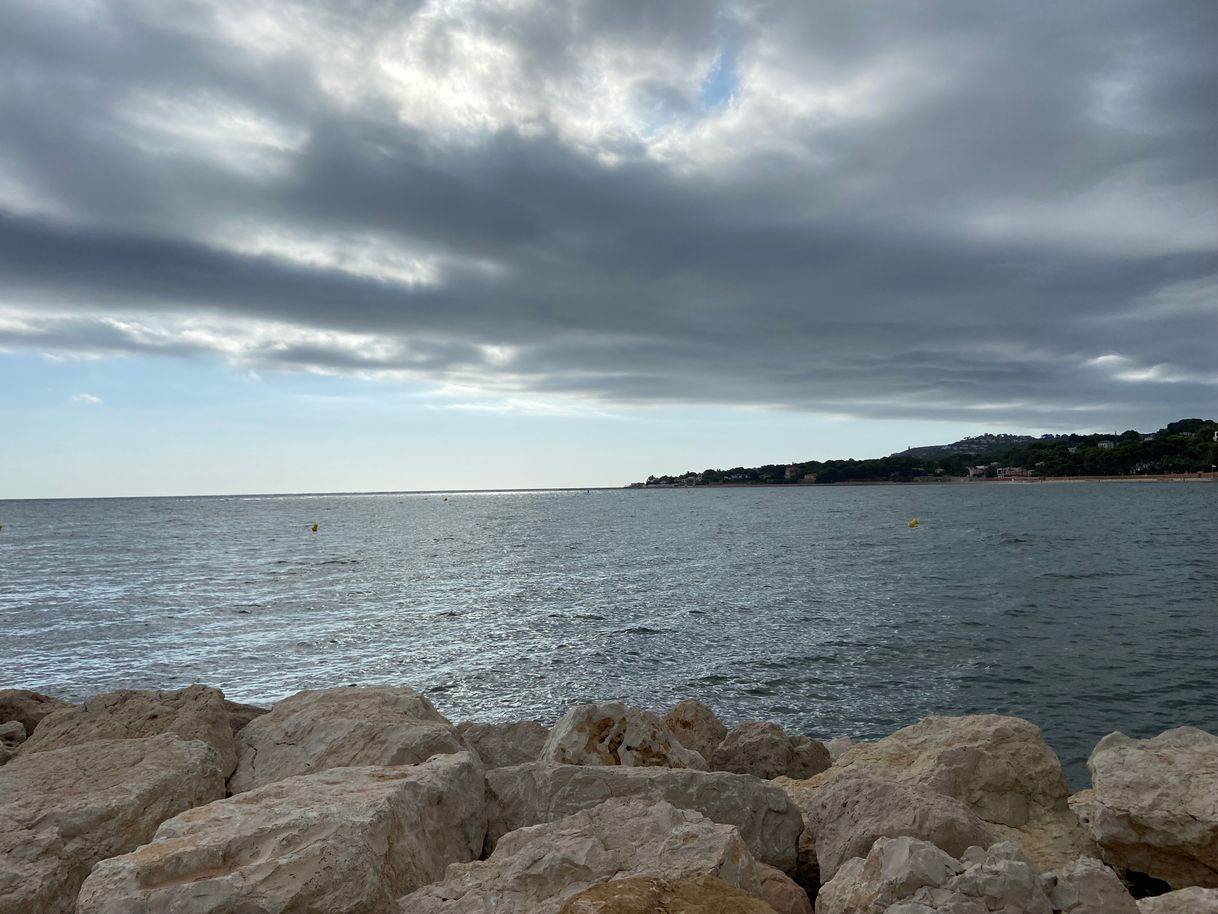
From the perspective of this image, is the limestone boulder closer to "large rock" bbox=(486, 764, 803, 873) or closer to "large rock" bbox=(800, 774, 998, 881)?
"large rock" bbox=(486, 764, 803, 873)

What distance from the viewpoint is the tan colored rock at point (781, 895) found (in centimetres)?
470

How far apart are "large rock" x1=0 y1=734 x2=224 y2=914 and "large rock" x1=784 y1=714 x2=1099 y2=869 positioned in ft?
17.1

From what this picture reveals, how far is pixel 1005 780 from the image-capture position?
7230mm

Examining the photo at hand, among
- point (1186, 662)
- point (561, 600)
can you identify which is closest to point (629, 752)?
point (1186, 662)

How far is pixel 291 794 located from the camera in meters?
5.25

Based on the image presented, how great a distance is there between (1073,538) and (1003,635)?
131ft

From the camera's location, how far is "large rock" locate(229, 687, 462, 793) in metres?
7.00

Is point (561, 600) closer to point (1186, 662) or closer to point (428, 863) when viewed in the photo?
point (1186, 662)

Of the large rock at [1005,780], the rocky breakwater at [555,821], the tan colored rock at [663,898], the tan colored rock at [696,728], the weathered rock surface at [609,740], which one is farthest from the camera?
the tan colored rock at [696,728]

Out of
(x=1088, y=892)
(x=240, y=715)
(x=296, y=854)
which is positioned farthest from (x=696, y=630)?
(x=296, y=854)

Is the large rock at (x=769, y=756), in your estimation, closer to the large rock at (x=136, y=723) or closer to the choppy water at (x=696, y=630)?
the choppy water at (x=696, y=630)

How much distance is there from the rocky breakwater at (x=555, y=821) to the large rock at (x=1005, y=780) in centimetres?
Result: 2

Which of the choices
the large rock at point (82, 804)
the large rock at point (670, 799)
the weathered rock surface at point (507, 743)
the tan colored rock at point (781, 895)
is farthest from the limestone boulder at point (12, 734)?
the tan colored rock at point (781, 895)

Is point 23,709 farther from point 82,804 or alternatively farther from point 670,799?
point 670,799
